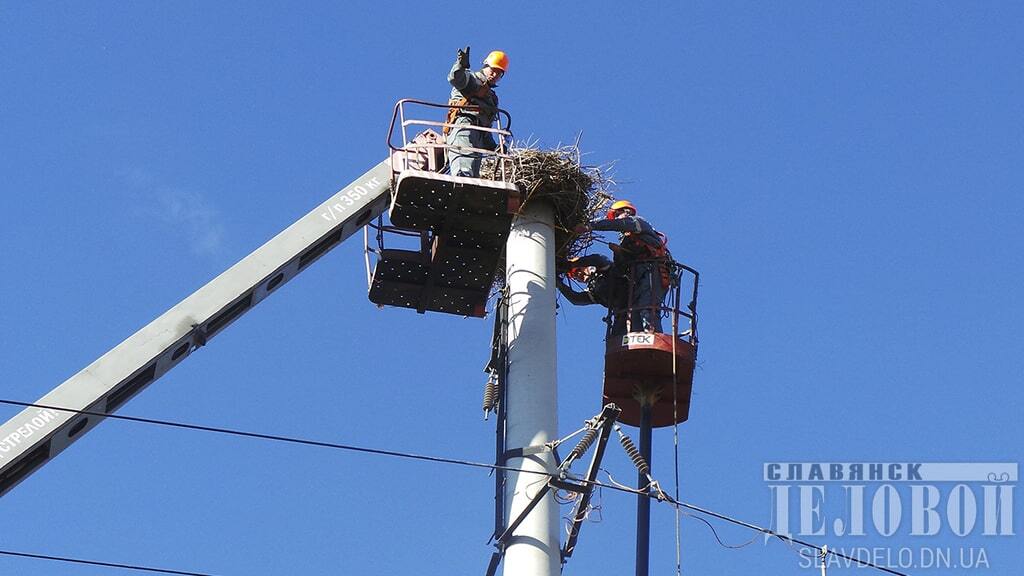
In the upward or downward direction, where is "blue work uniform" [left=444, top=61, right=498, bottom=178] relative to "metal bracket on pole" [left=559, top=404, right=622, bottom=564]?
upward

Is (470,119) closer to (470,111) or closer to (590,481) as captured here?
(470,111)

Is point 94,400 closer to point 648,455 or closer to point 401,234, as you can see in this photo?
point 401,234

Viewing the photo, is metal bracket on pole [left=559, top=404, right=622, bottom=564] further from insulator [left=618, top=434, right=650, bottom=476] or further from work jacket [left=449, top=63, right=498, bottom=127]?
work jacket [left=449, top=63, right=498, bottom=127]

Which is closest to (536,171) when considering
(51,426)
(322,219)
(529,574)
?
(322,219)

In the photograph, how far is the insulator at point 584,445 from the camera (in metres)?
18.5

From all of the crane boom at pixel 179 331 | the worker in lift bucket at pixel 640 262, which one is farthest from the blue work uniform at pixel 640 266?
the crane boom at pixel 179 331

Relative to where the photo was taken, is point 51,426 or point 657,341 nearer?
point 51,426

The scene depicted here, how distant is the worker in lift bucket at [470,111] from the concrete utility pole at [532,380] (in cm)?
96

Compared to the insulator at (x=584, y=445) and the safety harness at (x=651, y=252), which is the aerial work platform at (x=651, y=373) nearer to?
the safety harness at (x=651, y=252)

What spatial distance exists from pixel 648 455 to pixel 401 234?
3.58m

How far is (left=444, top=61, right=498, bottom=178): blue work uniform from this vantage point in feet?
66.3

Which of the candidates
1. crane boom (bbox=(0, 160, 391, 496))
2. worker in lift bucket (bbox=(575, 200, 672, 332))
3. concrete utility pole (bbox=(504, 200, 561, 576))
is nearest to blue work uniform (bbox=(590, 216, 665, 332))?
worker in lift bucket (bbox=(575, 200, 672, 332))

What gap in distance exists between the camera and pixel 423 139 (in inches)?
824

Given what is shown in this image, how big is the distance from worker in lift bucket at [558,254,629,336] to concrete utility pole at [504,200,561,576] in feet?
6.10
